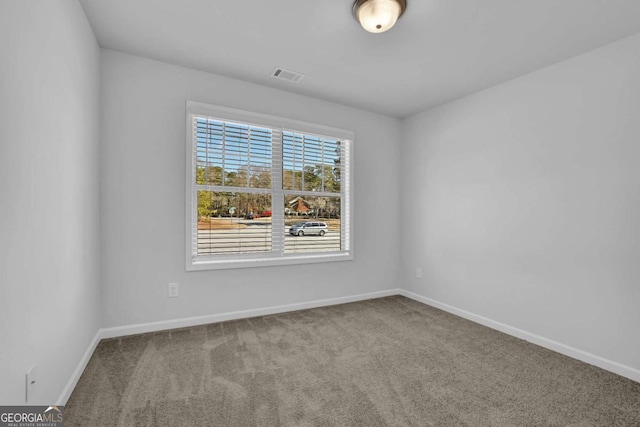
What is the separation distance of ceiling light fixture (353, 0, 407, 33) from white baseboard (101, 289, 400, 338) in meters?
2.86

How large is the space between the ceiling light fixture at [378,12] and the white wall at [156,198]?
160cm

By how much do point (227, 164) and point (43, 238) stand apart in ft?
5.97

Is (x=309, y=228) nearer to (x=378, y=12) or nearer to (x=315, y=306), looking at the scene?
(x=315, y=306)

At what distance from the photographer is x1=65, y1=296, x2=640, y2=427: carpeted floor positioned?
1.69m

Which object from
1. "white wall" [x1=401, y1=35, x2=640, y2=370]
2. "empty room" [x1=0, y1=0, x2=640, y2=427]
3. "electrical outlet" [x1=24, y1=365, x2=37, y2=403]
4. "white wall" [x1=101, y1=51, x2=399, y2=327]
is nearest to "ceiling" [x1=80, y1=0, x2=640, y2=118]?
"empty room" [x1=0, y1=0, x2=640, y2=427]

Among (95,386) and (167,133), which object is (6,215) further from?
(167,133)

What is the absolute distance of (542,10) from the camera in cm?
202

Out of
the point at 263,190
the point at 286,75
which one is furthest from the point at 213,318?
the point at 286,75

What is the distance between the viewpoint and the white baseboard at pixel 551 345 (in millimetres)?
2206

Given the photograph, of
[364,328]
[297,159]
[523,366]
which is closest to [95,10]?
[297,159]

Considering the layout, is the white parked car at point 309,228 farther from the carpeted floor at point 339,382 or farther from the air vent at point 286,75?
the air vent at point 286,75

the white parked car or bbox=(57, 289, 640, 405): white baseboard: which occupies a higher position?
the white parked car

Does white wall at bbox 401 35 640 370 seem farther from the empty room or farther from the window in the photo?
the window

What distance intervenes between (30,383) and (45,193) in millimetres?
915
